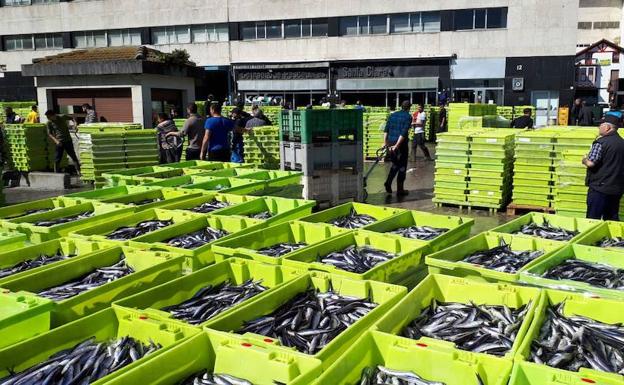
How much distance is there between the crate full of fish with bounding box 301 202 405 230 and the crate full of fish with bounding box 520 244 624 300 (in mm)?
2070

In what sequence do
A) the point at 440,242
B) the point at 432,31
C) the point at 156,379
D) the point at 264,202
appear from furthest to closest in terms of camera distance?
the point at 432,31, the point at 264,202, the point at 440,242, the point at 156,379

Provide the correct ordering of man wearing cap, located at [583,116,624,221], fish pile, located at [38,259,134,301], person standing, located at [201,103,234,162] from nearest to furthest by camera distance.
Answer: fish pile, located at [38,259,134,301] → man wearing cap, located at [583,116,624,221] → person standing, located at [201,103,234,162]

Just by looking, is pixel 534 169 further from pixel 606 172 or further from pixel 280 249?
pixel 280 249

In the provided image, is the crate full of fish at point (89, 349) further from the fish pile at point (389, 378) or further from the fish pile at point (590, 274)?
the fish pile at point (590, 274)

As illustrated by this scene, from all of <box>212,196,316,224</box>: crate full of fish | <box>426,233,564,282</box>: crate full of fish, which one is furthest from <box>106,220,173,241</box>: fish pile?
<box>426,233,564,282</box>: crate full of fish

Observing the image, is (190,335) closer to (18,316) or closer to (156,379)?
(156,379)

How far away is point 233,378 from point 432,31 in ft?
129

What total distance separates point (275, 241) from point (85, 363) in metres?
2.97

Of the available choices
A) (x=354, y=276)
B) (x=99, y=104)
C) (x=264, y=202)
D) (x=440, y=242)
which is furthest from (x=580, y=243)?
(x=99, y=104)

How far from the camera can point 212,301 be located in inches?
171

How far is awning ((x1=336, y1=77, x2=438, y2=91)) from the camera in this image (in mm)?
39156

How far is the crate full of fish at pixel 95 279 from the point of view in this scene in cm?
420

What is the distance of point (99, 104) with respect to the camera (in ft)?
63.3

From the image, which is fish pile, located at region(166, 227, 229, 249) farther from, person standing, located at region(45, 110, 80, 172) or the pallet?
person standing, located at region(45, 110, 80, 172)
